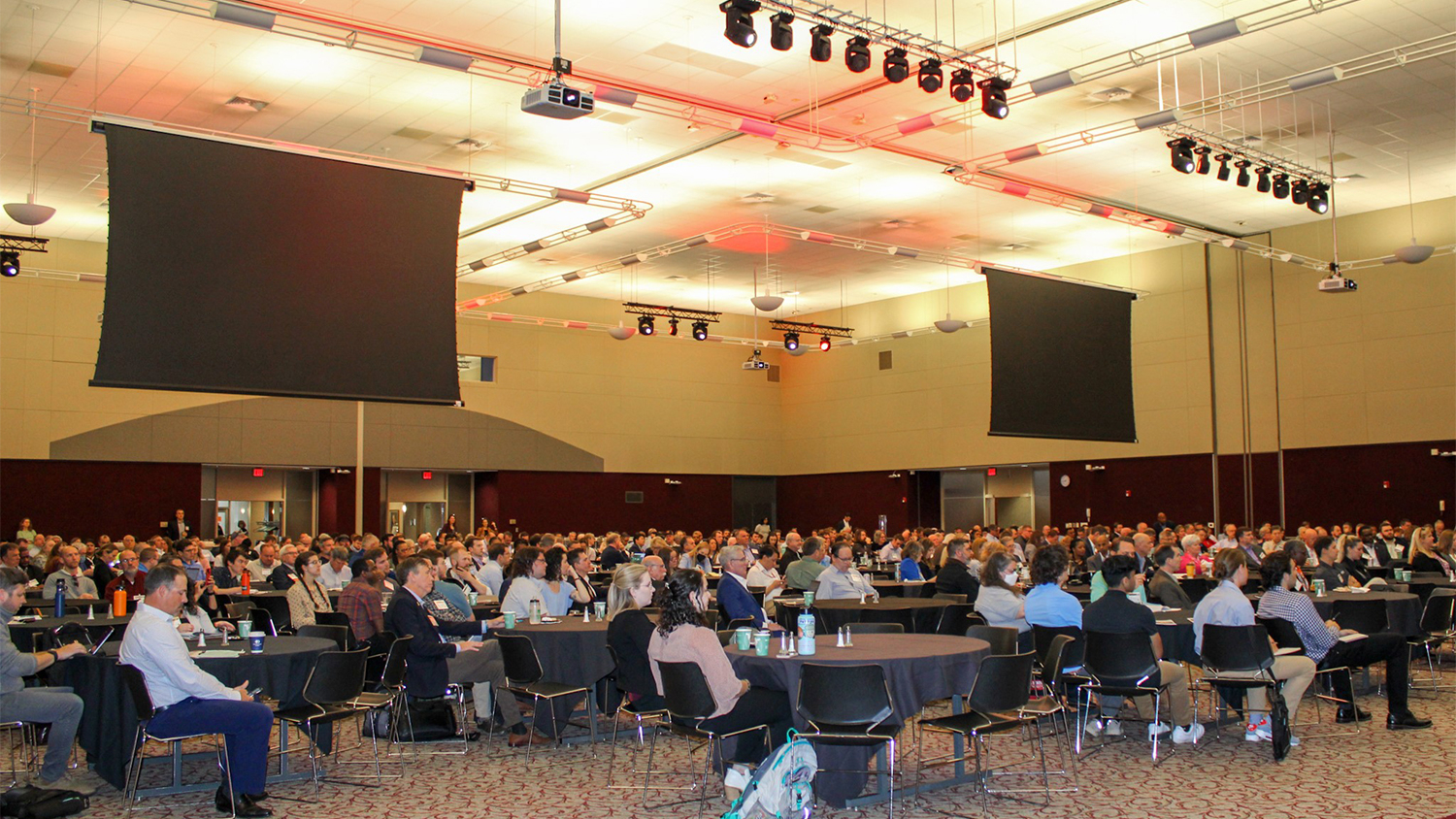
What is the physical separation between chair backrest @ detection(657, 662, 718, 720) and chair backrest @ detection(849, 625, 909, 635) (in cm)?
192

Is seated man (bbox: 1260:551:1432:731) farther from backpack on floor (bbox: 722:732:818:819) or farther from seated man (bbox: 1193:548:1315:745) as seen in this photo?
backpack on floor (bbox: 722:732:818:819)

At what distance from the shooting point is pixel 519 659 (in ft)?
22.9

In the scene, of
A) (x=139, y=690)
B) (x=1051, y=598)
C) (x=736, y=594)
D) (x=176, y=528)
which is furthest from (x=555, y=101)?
(x=176, y=528)

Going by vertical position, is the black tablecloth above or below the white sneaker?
above

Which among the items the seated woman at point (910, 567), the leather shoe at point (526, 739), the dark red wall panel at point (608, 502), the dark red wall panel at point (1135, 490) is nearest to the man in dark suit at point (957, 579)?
the seated woman at point (910, 567)

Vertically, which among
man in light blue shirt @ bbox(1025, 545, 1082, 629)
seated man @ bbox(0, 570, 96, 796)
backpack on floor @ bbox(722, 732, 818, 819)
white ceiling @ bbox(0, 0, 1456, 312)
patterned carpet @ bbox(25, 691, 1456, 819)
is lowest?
patterned carpet @ bbox(25, 691, 1456, 819)

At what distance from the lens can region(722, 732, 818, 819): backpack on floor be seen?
516 centimetres

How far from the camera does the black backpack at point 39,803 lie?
18.6 ft

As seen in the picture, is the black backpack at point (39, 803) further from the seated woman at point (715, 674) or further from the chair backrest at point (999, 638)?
the chair backrest at point (999, 638)

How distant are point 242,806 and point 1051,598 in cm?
484

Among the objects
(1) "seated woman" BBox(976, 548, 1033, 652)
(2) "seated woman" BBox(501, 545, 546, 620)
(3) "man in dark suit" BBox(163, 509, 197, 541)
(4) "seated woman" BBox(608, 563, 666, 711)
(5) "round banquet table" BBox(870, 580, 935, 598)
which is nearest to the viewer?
(4) "seated woman" BBox(608, 563, 666, 711)

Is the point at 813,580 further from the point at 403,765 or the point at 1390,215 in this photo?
the point at 1390,215

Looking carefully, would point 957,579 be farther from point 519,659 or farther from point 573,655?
point 519,659

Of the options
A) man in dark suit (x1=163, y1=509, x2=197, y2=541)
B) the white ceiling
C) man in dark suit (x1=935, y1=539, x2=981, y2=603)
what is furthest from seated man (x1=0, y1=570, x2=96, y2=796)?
man in dark suit (x1=163, y1=509, x2=197, y2=541)
